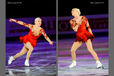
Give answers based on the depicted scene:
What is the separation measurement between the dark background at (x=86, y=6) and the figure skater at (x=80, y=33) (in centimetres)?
10

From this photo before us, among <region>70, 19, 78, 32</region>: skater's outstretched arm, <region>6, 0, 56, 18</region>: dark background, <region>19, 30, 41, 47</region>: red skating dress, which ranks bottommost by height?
<region>19, 30, 41, 47</region>: red skating dress

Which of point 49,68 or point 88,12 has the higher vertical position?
point 88,12

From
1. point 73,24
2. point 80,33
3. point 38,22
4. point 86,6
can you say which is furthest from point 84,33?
point 38,22

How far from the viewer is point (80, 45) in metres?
6.65

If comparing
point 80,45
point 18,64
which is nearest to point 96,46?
point 80,45

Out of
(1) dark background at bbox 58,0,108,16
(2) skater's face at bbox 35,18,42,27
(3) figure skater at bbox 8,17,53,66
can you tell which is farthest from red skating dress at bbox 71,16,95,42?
(2) skater's face at bbox 35,18,42,27

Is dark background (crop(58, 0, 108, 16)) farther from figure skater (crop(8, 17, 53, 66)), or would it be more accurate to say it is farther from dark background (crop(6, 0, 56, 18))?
figure skater (crop(8, 17, 53, 66))

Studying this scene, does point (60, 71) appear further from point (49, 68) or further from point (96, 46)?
point (96, 46)

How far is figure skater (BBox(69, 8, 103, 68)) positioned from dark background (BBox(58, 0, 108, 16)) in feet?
0.33

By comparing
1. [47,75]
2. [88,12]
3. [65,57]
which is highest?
[88,12]

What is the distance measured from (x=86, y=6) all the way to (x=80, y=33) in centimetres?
63

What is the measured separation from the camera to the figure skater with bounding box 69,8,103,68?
6.63 m

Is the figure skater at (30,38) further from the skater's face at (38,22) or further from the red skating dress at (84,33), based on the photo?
the red skating dress at (84,33)

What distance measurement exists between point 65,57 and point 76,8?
1.14m
